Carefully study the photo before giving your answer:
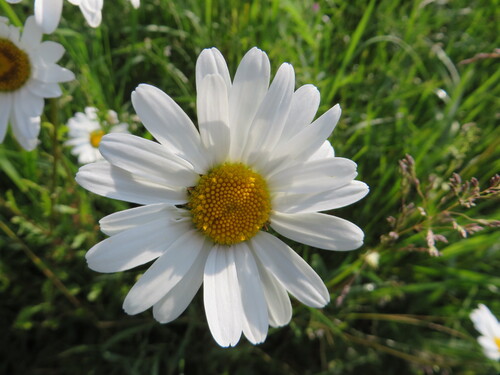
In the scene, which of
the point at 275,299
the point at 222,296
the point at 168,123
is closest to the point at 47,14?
the point at 168,123

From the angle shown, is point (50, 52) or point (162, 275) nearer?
point (162, 275)

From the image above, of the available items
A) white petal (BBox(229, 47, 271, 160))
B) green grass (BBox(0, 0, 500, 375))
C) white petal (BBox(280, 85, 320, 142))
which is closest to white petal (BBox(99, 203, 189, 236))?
white petal (BBox(229, 47, 271, 160))

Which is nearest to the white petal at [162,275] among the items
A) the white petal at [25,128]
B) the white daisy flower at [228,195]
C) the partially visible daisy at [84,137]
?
the white daisy flower at [228,195]

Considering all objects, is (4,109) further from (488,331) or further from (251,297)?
(488,331)

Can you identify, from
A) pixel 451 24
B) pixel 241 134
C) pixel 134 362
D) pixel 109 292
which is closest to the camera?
pixel 241 134

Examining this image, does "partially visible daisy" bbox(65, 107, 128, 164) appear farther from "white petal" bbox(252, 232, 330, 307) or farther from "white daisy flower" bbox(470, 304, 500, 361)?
"white daisy flower" bbox(470, 304, 500, 361)

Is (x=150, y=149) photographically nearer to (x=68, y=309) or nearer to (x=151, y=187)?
(x=151, y=187)

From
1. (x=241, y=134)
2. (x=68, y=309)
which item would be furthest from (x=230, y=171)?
(x=68, y=309)
